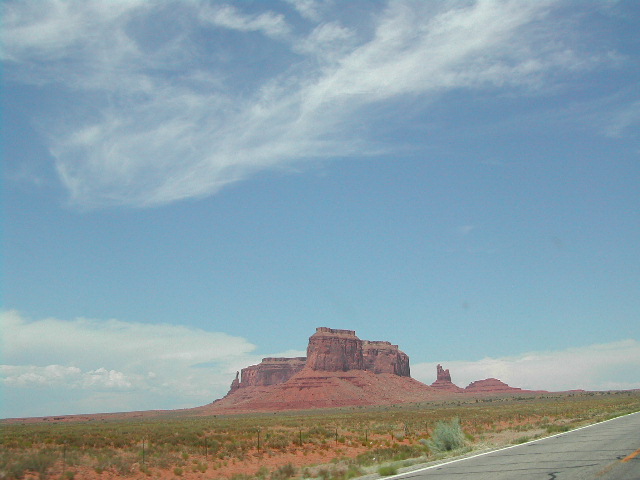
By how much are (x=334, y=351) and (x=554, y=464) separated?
559 feet

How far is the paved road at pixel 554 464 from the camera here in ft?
35.2

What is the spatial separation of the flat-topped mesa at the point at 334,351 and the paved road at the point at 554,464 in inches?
6426

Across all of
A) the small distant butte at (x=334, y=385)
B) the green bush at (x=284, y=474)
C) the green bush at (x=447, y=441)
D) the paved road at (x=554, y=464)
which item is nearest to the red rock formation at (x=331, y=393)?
the small distant butte at (x=334, y=385)

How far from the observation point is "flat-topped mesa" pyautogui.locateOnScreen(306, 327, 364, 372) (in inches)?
6959

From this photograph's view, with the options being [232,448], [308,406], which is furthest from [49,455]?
[308,406]

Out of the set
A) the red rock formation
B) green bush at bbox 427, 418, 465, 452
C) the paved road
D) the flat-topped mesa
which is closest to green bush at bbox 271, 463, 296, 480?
green bush at bbox 427, 418, 465, 452

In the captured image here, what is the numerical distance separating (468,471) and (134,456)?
18.5 metres

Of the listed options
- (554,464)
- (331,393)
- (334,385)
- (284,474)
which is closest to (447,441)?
(284,474)

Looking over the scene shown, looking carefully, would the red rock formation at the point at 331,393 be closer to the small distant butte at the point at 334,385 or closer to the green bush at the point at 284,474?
the small distant butte at the point at 334,385

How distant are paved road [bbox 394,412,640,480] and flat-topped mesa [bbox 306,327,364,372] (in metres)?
163

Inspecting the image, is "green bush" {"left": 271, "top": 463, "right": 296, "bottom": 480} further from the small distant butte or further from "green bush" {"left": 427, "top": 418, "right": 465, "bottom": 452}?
the small distant butte

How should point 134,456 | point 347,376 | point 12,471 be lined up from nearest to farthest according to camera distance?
point 12,471 < point 134,456 < point 347,376

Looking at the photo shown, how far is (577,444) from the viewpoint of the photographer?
55.6ft

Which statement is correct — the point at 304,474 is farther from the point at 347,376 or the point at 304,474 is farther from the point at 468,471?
the point at 347,376
